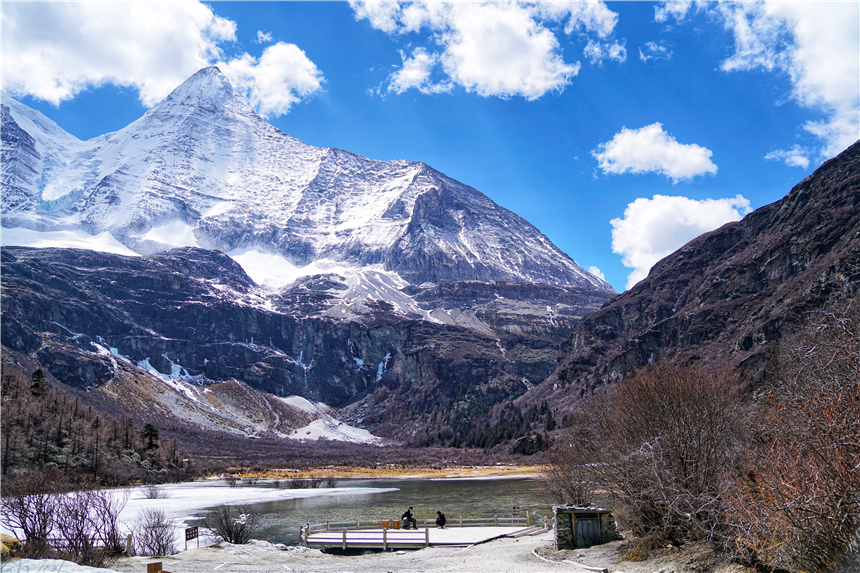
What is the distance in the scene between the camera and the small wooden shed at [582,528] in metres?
26.7

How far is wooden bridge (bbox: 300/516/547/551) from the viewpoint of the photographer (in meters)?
34.7

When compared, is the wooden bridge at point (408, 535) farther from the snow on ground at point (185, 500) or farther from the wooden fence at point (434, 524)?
the snow on ground at point (185, 500)

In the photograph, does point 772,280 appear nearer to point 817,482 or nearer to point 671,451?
point 671,451

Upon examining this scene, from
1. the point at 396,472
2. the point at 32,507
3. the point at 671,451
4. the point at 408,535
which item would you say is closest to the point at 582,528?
the point at 671,451

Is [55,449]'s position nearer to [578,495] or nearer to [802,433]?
[578,495]

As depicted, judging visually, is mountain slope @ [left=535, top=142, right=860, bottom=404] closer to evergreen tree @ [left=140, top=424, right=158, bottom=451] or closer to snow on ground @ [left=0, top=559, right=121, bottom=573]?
evergreen tree @ [left=140, top=424, right=158, bottom=451]

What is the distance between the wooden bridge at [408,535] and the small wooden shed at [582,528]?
851 centimetres

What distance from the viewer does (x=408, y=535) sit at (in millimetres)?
36125

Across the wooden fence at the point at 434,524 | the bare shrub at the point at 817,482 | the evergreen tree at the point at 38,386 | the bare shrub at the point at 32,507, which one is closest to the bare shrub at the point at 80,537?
the bare shrub at the point at 32,507

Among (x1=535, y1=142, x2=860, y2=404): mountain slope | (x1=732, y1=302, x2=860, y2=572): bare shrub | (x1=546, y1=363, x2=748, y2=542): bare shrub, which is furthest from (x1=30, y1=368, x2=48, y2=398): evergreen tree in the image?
(x1=732, y1=302, x2=860, y2=572): bare shrub

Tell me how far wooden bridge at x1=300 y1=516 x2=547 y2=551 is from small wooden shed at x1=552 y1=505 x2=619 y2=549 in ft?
27.9

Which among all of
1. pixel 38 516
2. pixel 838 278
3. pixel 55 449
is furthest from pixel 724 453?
pixel 838 278

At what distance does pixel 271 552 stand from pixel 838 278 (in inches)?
4528

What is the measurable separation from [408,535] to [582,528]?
1333 centimetres
